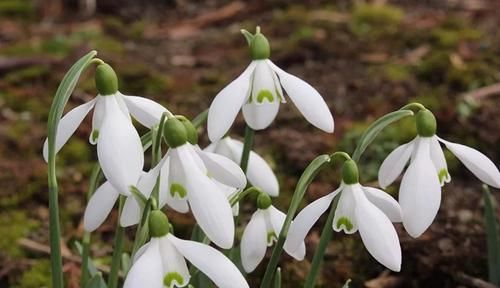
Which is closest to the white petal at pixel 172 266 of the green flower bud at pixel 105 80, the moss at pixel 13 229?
the green flower bud at pixel 105 80

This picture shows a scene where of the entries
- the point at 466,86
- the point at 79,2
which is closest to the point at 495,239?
the point at 466,86

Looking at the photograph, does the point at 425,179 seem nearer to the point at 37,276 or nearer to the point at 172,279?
the point at 172,279

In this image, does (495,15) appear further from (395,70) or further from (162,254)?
(162,254)

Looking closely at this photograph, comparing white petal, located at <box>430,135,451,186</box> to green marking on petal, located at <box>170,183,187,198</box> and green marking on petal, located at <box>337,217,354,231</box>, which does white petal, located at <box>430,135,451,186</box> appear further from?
green marking on petal, located at <box>170,183,187,198</box>

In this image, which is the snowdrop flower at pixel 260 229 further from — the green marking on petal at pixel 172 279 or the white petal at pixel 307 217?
the green marking on petal at pixel 172 279

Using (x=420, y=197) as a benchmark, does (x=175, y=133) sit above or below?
above

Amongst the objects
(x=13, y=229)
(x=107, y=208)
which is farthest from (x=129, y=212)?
(x=13, y=229)
